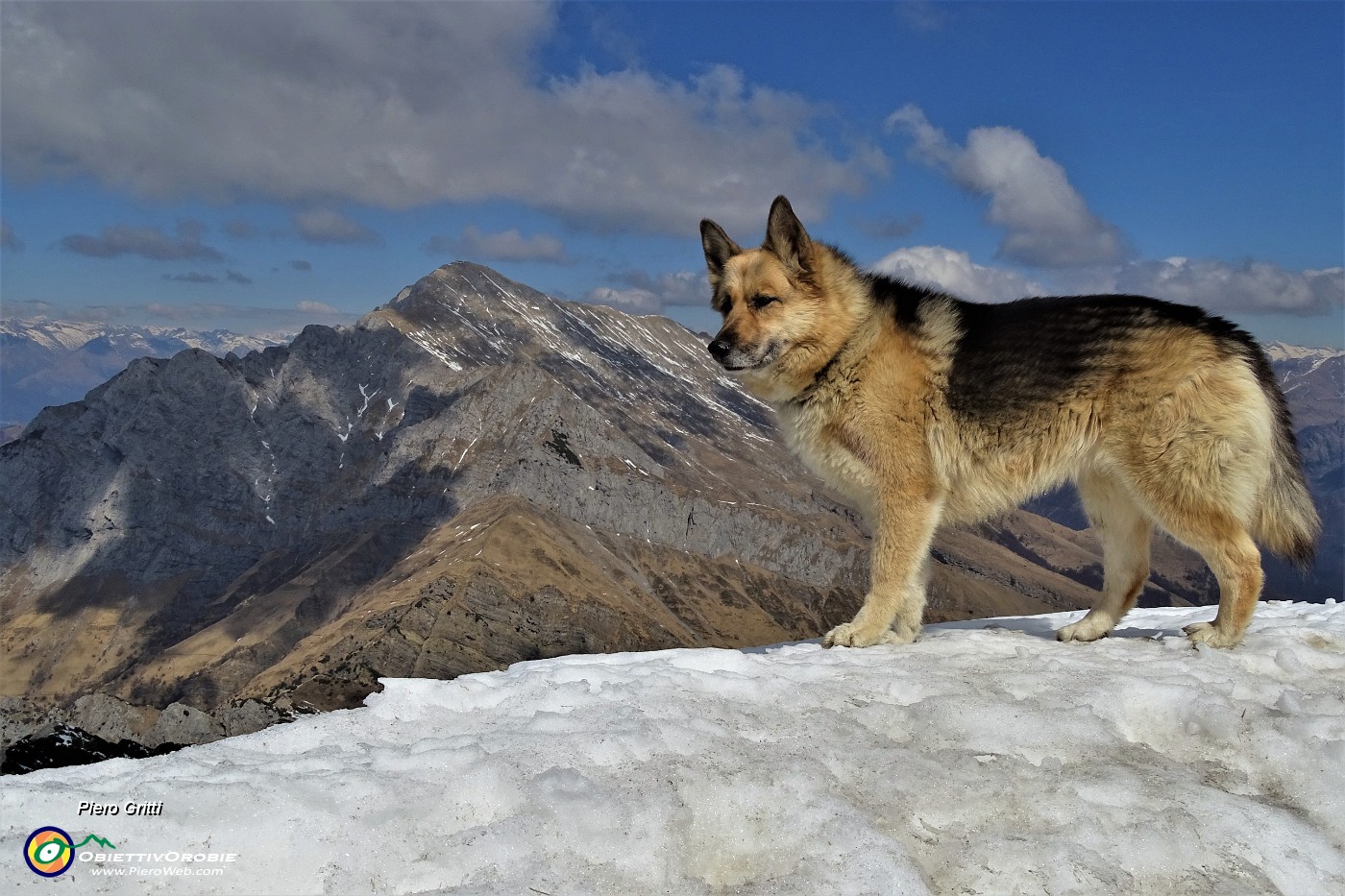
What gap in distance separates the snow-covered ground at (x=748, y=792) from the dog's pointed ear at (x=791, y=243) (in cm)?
561

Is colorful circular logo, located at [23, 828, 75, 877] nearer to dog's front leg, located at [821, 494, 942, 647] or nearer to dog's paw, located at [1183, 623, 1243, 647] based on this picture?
dog's front leg, located at [821, 494, 942, 647]

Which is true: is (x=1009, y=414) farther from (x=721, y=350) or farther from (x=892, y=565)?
(x=721, y=350)

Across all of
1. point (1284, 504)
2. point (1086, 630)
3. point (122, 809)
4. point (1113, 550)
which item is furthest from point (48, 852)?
point (1284, 504)

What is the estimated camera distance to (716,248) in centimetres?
1253

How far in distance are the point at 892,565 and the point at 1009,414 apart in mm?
2451

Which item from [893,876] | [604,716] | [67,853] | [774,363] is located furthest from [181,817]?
[774,363]

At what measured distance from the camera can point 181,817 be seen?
5.35 m

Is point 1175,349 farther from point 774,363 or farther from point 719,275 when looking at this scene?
point 719,275

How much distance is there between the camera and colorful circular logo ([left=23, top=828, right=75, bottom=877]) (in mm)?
4848

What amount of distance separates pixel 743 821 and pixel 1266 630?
9.03 m

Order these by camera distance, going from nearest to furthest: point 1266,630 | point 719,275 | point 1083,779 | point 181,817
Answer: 1. point 181,817
2. point 1083,779
3. point 1266,630
4. point 719,275

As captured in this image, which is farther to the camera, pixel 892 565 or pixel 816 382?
pixel 816 382

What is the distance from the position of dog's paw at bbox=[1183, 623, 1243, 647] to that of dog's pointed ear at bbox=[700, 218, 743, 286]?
7841 mm

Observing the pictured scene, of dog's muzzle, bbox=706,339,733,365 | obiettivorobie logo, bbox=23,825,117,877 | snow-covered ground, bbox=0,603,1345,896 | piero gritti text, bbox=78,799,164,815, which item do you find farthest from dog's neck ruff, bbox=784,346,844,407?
obiettivorobie logo, bbox=23,825,117,877
